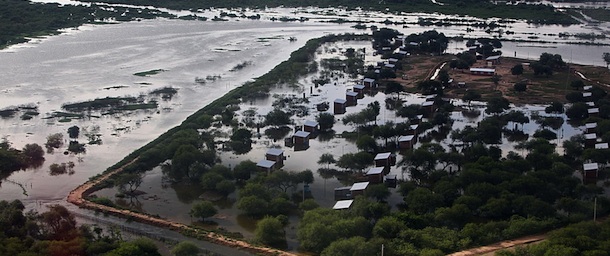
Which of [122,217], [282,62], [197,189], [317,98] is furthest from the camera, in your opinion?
[282,62]

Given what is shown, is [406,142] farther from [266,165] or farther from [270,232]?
[270,232]

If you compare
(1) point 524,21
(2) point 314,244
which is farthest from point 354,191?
(1) point 524,21

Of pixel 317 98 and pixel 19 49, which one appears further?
pixel 19 49

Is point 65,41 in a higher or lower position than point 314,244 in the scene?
higher

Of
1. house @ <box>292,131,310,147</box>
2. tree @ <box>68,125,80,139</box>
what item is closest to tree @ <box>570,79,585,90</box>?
house @ <box>292,131,310,147</box>

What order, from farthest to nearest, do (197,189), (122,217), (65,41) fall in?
(65,41) < (197,189) < (122,217)

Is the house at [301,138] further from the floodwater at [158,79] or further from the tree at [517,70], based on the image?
the tree at [517,70]

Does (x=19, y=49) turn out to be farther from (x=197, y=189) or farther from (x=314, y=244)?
(x=314, y=244)
